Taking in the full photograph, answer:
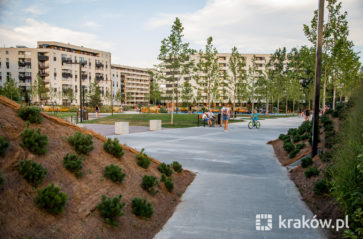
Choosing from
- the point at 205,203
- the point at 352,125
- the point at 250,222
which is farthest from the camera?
the point at 352,125

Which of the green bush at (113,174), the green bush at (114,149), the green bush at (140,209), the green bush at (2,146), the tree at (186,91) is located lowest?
the green bush at (140,209)

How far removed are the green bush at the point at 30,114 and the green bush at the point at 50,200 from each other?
1840 mm

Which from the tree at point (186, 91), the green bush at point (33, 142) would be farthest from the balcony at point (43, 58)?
the green bush at point (33, 142)

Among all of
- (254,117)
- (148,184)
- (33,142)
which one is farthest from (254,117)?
(33,142)

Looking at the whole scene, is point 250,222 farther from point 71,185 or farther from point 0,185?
point 0,185

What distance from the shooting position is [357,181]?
11.3ft

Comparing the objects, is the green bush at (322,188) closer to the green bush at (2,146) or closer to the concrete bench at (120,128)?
the green bush at (2,146)

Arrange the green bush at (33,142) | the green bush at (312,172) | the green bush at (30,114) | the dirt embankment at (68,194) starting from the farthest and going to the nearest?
the green bush at (312,172) < the green bush at (30,114) < the green bush at (33,142) < the dirt embankment at (68,194)

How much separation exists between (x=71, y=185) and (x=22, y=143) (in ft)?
3.00

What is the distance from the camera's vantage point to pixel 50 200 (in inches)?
112

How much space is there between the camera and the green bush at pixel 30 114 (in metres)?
4.26

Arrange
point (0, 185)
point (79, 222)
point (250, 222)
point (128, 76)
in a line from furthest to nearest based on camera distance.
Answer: point (128, 76), point (250, 222), point (79, 222), point (0, 185)

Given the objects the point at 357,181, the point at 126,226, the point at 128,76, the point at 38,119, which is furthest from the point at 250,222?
the point at 128,76

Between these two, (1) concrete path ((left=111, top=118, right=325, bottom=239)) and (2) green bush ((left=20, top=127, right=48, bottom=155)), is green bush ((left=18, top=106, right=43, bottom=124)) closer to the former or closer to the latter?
(2) green bush ((left=20, top=127, right=48, bottom=155))
